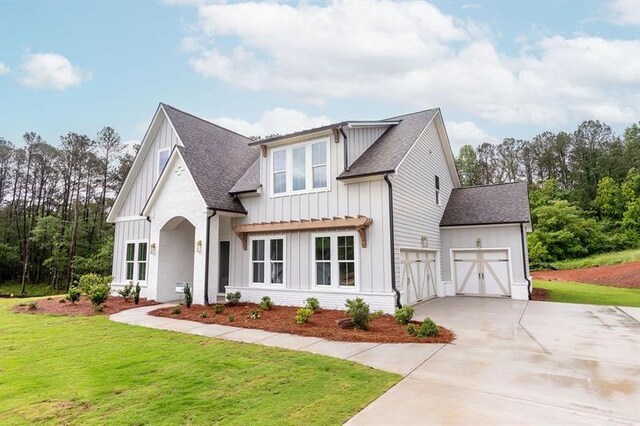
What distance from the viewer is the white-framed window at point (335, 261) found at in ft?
37.4

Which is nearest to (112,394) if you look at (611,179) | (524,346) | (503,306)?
(524,346)

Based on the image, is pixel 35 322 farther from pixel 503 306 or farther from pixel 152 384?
pixel 503 306

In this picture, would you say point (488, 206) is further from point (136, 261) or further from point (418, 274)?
point (136, 261)

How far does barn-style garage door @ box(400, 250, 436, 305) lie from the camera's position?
12.2 m

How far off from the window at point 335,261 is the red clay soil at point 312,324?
3.32 ft

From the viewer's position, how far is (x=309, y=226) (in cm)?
1199

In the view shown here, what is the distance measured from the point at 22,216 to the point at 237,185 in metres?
36.4

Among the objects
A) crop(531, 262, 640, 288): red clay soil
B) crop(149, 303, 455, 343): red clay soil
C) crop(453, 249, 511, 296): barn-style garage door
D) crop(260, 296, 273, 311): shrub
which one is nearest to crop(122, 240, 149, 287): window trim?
crop(149, 303, 455, 343): red clay soil

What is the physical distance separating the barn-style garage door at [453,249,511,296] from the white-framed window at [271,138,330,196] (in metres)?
7.88

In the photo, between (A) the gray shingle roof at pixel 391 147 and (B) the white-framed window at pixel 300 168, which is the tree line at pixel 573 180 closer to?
(A) the gray shingle roof at pixel 391 147

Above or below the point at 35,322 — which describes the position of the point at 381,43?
above

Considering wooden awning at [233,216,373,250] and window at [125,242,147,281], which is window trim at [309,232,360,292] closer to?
wooden awning at [233,216,373,250]

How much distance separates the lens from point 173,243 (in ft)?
47.3

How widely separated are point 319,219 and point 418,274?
4.69 meters
